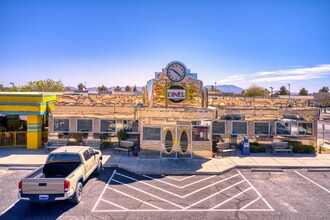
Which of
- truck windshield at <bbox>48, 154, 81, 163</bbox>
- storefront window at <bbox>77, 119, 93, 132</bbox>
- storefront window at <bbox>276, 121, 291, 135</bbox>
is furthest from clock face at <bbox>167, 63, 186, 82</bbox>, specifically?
storefront window at <bbox>276, 121, 291, 135</bbox>

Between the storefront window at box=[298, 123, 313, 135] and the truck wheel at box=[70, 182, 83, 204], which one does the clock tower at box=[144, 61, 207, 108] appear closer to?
the truck wheel at box=[70, 182, 83, 204]

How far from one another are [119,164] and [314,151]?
14.3 meters

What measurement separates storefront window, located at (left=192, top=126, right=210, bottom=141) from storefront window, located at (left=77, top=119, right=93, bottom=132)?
26.4 feet

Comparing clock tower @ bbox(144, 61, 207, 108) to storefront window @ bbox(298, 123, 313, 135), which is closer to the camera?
clock tower @ bbox(144, 61, 207, 108)

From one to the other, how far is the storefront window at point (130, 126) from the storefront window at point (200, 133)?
459cm

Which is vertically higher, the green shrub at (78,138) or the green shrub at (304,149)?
the green shrub at (78,138)

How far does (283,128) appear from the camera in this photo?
65.2 ft

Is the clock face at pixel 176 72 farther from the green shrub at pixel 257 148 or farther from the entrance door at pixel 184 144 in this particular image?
the green shrub at pixel 257 148

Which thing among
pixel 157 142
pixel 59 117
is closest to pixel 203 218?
pixel 157 142

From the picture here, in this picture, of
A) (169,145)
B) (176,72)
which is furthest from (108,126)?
(176,72)

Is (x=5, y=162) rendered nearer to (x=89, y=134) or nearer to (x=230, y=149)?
(x=89, y=134)

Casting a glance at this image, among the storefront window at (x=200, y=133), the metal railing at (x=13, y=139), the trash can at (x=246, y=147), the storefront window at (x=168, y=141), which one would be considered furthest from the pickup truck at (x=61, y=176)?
the trash can at (x=246, y=147)

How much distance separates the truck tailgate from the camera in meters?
9.41

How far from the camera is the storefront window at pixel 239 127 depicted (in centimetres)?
1981
